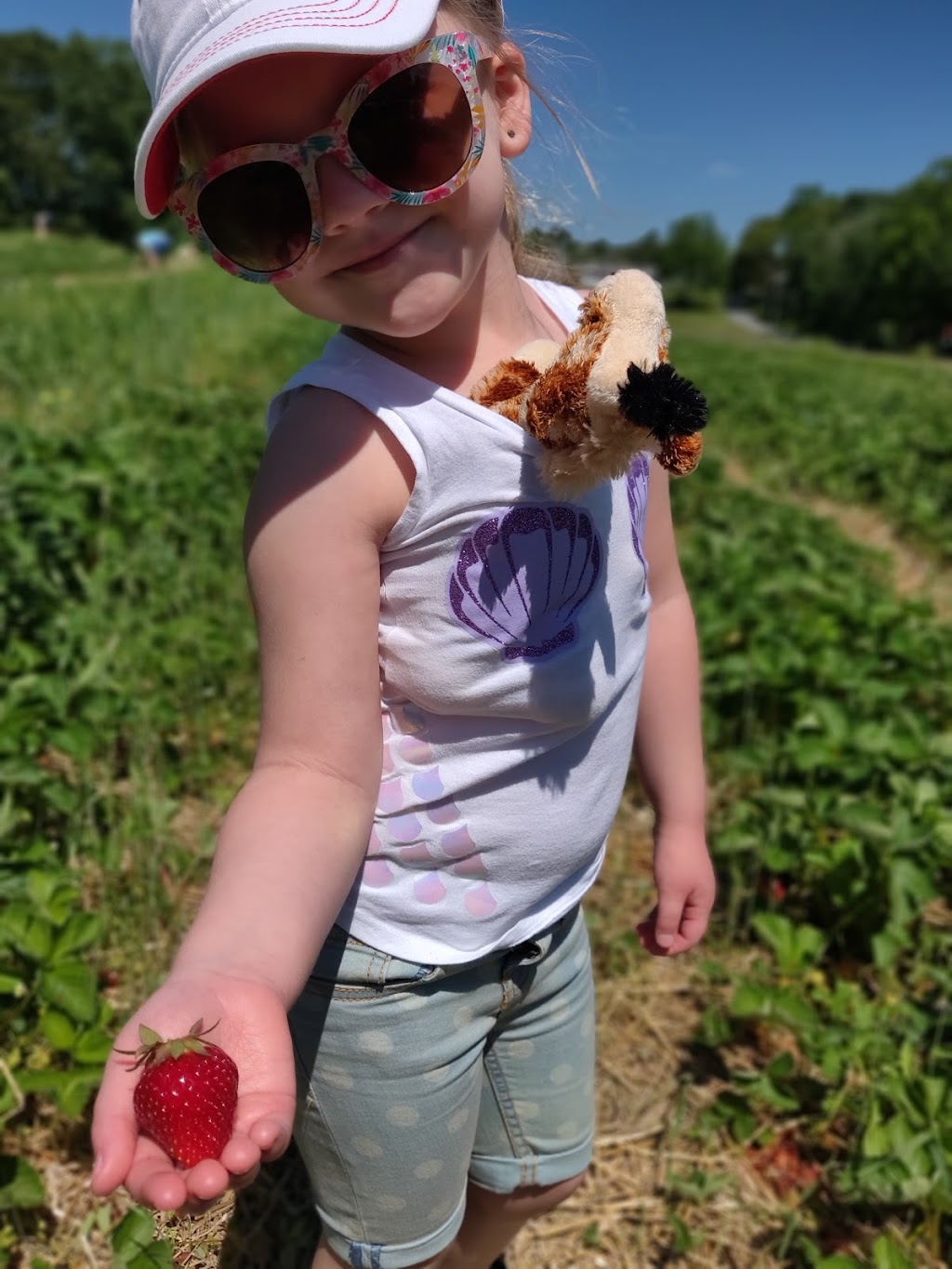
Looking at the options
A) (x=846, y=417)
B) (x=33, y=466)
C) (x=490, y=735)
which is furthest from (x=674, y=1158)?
(x=846, y=417)

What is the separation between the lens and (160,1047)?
2.56ft

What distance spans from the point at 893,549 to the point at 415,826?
7.12 metres

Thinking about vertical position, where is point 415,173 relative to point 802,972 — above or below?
above

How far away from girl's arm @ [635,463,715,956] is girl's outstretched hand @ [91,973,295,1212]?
3.03 feet

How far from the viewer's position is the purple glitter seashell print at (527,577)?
118 cm

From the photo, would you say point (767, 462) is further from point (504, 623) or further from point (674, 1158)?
point (504, 623)

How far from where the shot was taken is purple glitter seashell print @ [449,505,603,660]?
1.18m

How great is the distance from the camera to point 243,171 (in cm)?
101

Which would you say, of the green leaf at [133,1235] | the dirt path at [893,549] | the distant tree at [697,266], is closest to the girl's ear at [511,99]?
the green leaf at [133,1235]

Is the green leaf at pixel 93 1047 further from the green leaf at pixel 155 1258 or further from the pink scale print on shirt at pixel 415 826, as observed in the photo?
the pink scale print on shirt at pixel 415 826

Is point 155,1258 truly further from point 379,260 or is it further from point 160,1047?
point 379,260

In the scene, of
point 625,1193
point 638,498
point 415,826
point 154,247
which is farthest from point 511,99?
point 154,247

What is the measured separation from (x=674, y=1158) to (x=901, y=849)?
0.98 meters

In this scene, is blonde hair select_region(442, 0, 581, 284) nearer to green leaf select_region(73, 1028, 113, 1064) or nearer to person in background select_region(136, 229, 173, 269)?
green leaf select_region(73, 1028, 113, 1064)
